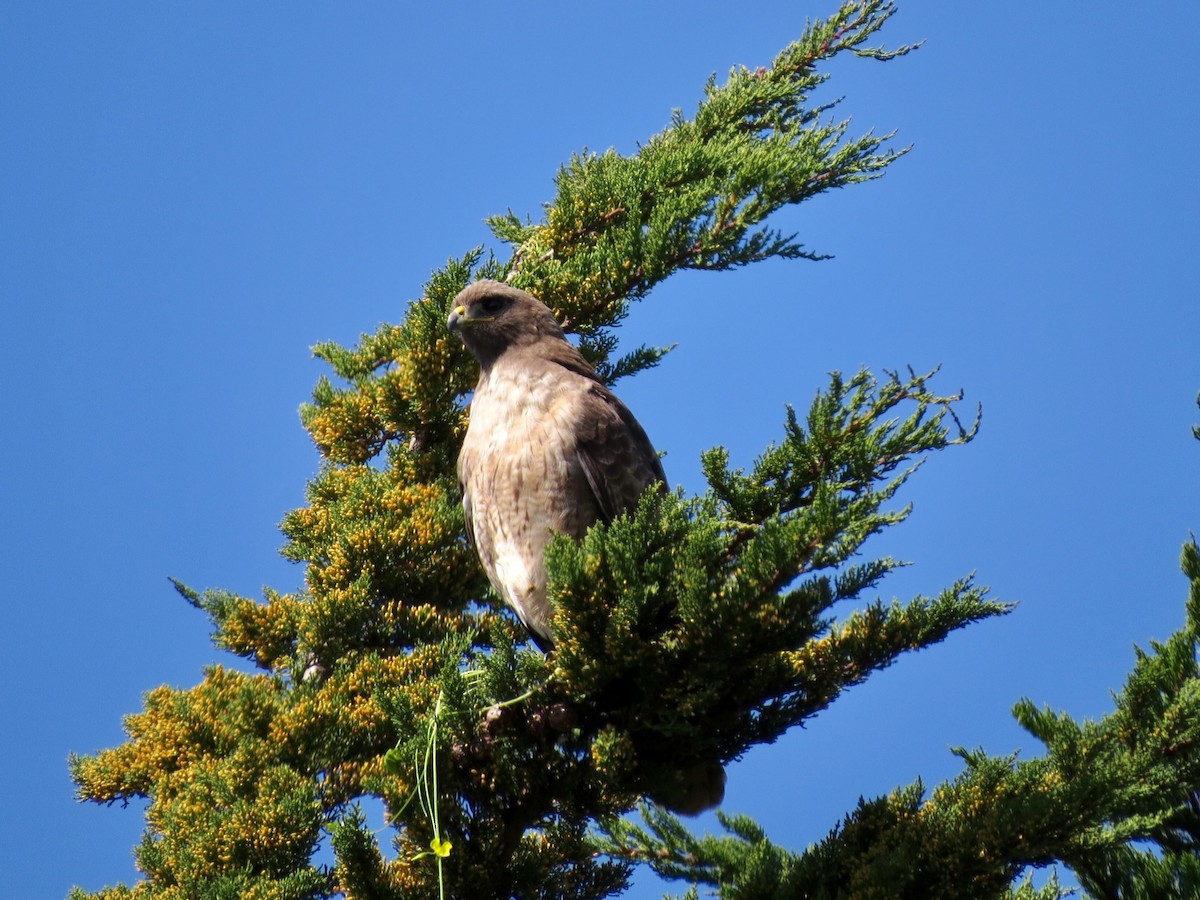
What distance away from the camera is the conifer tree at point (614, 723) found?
128 inches

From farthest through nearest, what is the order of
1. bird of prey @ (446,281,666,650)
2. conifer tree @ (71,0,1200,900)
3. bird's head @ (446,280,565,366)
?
bird's head @ (446,280,565,366)
bird of prey @ (446,281,666,650)
conifer tree @ (71,0,1200,900)

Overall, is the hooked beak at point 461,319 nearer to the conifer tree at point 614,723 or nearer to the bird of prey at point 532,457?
the bird of prey at point 532,457

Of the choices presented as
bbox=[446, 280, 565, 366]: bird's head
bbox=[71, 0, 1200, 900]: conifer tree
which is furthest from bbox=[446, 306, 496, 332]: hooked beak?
bbox=[71, 0, 1200, 900]: conifer tree

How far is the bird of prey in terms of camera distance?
182 inches

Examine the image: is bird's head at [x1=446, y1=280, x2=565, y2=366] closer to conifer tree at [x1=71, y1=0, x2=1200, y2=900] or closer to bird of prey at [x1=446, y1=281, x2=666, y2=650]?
bird of prey at [x1=446, y1=281, x2=666, y2=650]

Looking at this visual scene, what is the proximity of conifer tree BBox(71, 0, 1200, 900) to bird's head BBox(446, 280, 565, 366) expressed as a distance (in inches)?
26.9

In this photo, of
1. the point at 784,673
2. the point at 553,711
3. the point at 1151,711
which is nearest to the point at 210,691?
the point at 553,711

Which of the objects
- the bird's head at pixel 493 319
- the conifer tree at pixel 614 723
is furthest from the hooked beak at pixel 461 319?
the conifer tree at pixel 614 723

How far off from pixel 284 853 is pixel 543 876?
2.45ft

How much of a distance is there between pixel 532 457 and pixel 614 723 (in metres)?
1.42

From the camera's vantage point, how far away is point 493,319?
507 cm

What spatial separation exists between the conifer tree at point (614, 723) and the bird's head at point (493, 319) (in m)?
0.68

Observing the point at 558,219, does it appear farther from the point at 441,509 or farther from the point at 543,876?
the point at 543,876

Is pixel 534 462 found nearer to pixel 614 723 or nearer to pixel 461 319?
pixel 461 319
